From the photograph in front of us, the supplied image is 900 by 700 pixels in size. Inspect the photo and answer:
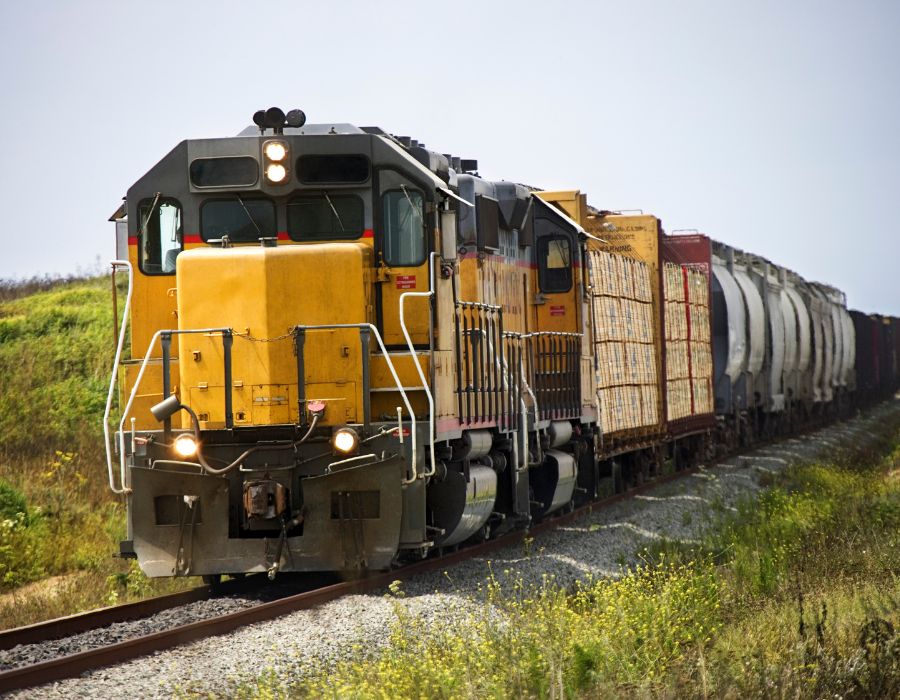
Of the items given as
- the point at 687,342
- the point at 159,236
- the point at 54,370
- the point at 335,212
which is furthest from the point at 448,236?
the point at 54,370

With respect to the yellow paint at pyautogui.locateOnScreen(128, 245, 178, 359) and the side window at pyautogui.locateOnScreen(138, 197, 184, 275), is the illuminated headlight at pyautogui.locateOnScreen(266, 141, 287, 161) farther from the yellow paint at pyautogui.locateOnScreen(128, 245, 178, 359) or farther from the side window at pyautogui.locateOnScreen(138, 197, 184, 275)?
the yellow paint at pyautogui.locateOnScreen(128, 245, 178, 359)

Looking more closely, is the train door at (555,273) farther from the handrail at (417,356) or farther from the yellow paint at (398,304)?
the handrail at (417,356)

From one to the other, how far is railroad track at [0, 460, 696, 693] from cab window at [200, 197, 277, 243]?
2.87 metres

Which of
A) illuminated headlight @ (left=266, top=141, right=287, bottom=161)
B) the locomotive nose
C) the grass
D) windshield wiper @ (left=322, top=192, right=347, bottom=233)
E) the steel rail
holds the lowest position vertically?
the steel rail

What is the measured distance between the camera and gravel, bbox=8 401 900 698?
7.24 metres

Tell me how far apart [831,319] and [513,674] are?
111 ft

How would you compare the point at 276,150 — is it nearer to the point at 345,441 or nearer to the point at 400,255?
the point at 400,255

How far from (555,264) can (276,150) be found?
551 cm

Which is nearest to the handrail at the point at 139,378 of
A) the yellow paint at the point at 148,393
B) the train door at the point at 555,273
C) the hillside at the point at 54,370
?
the yellow paint at the point at 148,393

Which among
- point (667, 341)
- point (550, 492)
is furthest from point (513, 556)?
point (667, 341)

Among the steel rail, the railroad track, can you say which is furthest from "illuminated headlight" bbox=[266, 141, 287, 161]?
the steel rail

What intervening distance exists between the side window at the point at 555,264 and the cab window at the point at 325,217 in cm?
492

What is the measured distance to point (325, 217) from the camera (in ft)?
34.7

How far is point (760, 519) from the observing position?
14.3 metres
